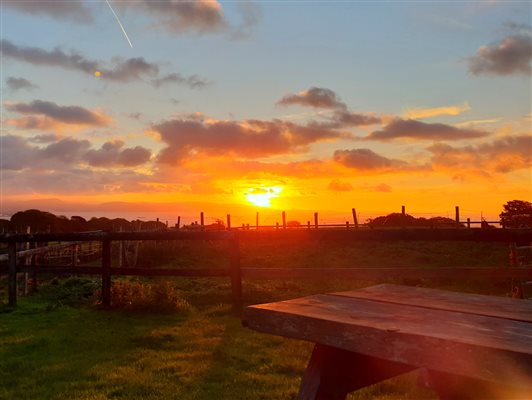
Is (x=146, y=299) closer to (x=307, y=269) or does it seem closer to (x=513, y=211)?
(x=307, y=269)

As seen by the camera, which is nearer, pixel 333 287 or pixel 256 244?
pixel 333 287

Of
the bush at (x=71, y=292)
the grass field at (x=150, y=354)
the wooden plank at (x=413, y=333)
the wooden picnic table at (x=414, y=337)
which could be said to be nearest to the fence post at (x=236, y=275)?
the grass field at (x=150, y=354)

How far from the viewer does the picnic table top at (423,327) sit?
1.45 meters

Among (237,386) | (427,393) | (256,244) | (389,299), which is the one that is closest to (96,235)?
(237,386)

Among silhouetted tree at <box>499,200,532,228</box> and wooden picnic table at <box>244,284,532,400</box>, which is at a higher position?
silhouetted tree at <box>499,200,532,228</box>

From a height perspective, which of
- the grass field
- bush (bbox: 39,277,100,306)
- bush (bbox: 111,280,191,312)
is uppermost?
bush (bbox: 111,280,191,312)

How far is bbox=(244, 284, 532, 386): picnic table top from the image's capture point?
1450mm

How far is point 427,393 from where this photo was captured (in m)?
4.45

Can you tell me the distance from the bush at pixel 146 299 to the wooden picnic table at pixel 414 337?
6378 mm

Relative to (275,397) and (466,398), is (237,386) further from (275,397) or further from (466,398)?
(466,398)

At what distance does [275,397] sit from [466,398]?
2.55 m

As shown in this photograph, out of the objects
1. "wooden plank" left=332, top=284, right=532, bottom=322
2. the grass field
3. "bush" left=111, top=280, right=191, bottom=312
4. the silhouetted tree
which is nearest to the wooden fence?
"bush" left=111, top=280, right=191, bottom=312

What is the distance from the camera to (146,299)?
8.62 meters

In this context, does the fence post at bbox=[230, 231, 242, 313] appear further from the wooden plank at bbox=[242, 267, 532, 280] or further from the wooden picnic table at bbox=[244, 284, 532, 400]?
the wooden picnic table at bbox=[244, 284, 532, 400]
